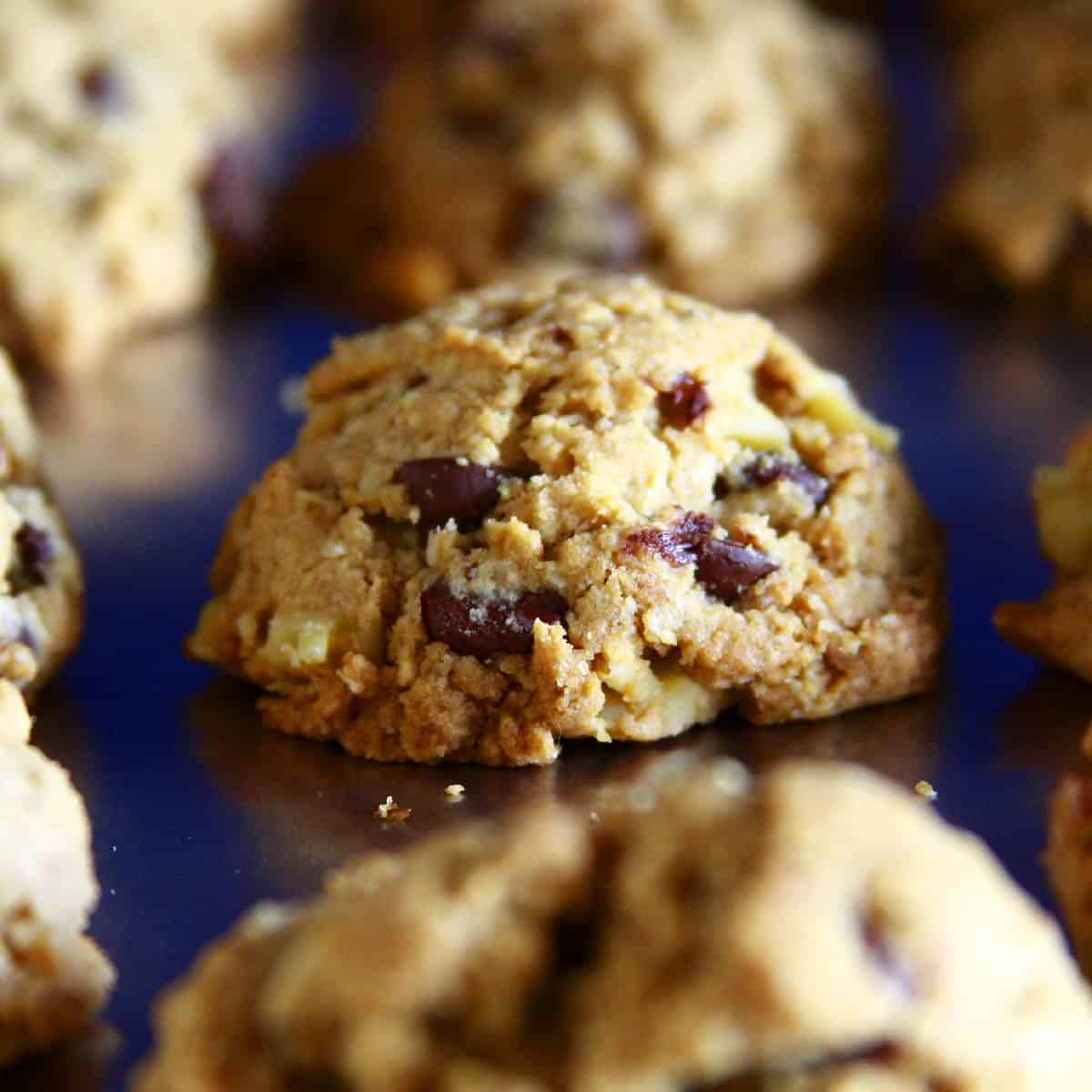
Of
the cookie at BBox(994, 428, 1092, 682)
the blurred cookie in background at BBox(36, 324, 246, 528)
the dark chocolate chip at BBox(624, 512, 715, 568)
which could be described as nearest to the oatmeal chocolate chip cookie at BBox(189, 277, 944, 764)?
the dark chocolate chip at BBox(624, 512, 715, 568)

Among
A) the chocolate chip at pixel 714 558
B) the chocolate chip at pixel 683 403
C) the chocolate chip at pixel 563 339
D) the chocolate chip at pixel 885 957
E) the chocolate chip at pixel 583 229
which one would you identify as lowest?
the chocolate chip at pixel 583 229

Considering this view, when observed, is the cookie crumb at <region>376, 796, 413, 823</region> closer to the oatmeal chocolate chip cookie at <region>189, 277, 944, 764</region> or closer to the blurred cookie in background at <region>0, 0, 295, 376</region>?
the oatmeal chocolate chip cookie at <region>189, 277, 944, 764</region>

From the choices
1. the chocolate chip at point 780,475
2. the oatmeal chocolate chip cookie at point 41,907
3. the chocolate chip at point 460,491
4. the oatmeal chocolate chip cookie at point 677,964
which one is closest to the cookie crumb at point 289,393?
the chocolate chip at point 460,491

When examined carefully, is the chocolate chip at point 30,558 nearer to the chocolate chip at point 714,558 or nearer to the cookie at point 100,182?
the chocolate chip at point 714,558

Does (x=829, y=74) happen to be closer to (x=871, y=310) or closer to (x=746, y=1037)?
(x=871, y=310)

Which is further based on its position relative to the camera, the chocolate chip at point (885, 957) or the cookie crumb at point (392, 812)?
the cookie crumb at point (392, 812)

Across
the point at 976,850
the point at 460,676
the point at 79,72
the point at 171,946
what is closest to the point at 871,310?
the point at 79,72

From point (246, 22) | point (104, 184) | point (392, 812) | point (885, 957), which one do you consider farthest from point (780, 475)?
point (246, 22)

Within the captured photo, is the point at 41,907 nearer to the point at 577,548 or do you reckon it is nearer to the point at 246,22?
the point at 577,548
